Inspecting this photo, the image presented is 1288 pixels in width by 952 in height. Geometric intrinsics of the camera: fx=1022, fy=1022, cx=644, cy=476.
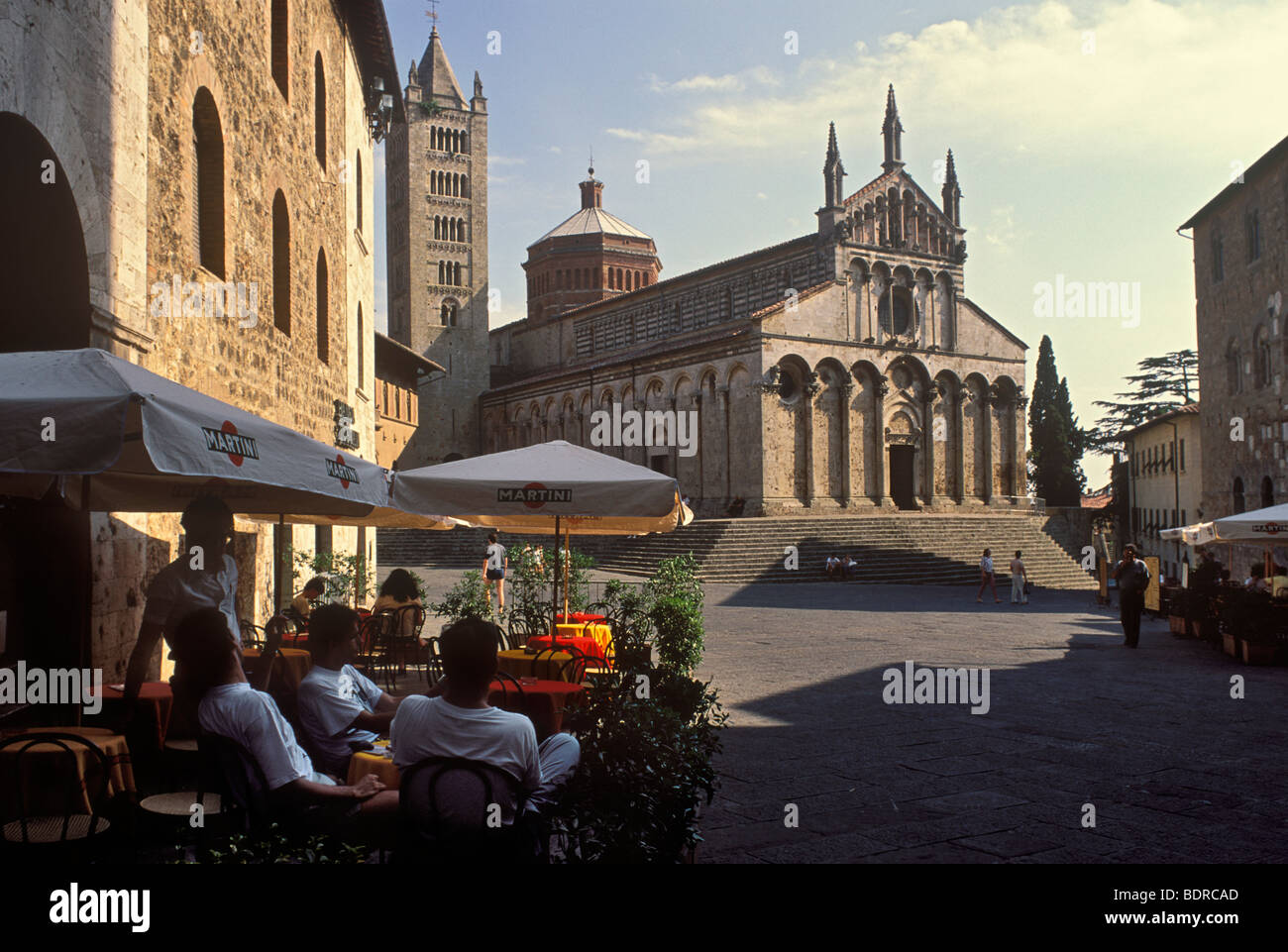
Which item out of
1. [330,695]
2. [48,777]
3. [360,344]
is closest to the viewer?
[48,777]

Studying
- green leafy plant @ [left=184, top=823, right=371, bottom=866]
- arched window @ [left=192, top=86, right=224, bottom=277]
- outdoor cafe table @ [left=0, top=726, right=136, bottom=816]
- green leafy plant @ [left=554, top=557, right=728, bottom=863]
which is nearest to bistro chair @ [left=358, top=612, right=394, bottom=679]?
arched window @ [left=192, top=86, right=224, bottom=277]

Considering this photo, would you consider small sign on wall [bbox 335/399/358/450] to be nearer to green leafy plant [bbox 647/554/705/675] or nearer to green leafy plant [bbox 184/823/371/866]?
green leafy plant [bbox 647/554/705/675]

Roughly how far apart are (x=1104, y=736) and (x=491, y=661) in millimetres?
6643

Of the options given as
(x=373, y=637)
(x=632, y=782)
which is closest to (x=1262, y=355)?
(x=373, y=637)

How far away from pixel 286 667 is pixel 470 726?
3545 millimetres

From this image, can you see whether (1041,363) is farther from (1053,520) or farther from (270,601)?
(270,601)

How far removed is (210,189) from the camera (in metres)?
10.6

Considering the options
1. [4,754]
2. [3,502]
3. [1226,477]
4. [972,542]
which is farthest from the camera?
[972,542]

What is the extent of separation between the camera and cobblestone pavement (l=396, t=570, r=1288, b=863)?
566 cm

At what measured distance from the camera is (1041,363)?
59.4 metres

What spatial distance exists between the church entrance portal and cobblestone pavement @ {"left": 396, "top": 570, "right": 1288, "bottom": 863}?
30.5 metres

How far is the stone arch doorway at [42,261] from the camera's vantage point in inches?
278

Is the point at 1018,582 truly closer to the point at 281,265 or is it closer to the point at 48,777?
the point at 281,265
